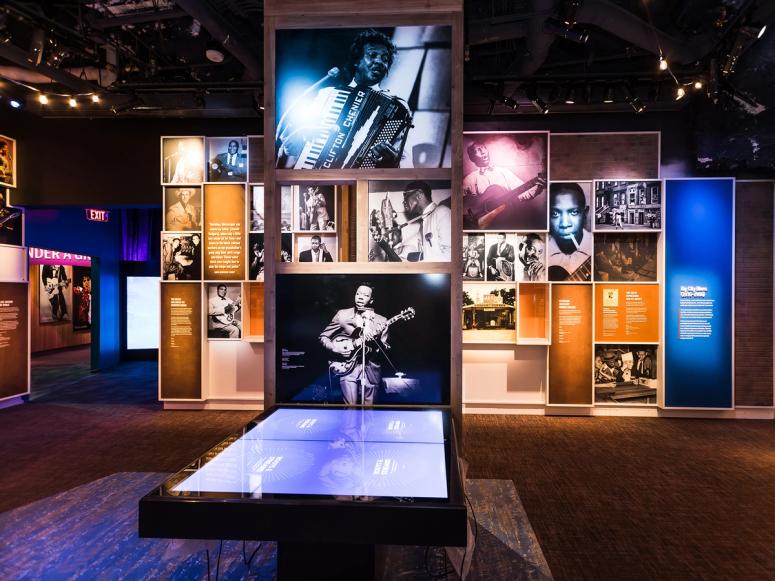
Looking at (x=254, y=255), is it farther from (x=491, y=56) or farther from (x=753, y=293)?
(x=753, y=293)

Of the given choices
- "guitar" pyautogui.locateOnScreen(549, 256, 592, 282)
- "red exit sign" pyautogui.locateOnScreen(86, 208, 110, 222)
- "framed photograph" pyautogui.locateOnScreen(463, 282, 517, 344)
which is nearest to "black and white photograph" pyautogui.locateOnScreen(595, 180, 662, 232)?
"guitar" pyautogui.locateOnScreen(549, 256, 592, 282)

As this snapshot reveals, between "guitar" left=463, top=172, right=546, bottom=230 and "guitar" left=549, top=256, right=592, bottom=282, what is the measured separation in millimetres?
968

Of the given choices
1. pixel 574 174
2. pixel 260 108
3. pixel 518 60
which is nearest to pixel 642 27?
pixel 518 60

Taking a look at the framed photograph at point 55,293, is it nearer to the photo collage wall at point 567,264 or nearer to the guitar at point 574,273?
the photo collage wall at point 567,264

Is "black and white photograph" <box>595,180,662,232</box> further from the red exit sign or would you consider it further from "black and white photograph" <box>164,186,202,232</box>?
the red exit sign

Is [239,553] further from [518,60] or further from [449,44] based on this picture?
[518,60]

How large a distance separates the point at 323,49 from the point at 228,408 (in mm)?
5087

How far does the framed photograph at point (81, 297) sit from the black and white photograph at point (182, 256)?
855 cm

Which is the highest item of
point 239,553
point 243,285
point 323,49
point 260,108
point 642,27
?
point 642,27

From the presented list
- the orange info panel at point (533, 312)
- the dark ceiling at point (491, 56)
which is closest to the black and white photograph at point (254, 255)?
the dark ceiling at point (491, 56)

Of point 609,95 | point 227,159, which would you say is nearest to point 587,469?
point 609,95

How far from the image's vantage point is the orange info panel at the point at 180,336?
641cm

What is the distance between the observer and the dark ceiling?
4.58 metres

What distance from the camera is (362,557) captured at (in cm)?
172
